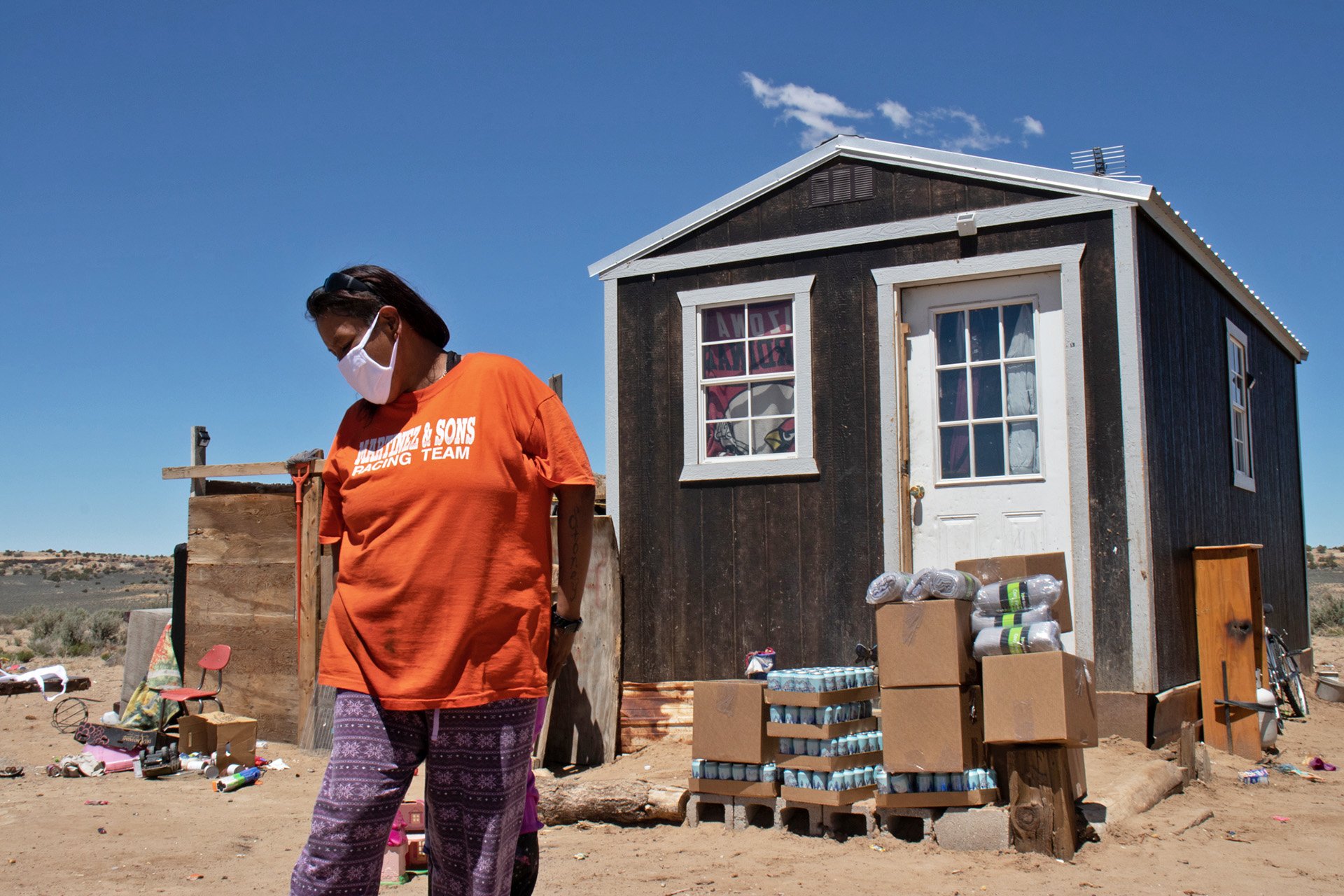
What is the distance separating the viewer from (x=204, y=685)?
8.84 m

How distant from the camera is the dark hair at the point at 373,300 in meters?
2.86

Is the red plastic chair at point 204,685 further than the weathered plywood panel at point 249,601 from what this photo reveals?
No

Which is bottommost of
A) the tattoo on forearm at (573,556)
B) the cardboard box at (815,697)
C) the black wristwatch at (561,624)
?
the cardboard box at (815,697)

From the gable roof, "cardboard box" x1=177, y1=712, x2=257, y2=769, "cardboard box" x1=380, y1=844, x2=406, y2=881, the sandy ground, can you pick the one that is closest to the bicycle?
the sandy ground

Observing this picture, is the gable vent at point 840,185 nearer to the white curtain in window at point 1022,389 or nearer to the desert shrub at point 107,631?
the white curtain in window at point 1022,389

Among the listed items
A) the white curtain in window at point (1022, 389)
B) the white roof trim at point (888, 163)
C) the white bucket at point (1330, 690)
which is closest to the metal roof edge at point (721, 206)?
the white roof trim at point (888, 163)

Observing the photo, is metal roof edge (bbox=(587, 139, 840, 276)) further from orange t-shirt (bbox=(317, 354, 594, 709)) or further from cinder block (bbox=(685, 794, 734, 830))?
orange t-shirt (bbox=(317, 354, 594, 709))

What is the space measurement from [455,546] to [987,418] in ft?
17.5

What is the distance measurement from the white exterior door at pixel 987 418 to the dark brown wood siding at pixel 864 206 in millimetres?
513

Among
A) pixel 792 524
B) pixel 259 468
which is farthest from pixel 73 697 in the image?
pixel 792 524

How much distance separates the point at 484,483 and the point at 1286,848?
14.1 ft

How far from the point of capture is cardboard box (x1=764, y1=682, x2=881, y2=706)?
5309mm

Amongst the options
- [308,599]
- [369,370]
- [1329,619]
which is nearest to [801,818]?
[369,370]

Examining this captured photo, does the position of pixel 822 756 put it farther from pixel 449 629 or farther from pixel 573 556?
pixel 449 629
